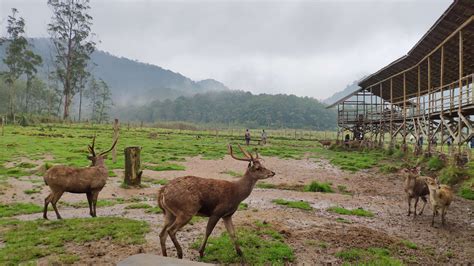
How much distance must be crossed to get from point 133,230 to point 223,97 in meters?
151

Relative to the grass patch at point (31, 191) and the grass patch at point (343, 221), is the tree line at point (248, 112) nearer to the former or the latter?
the grass patch at point (31, 191)

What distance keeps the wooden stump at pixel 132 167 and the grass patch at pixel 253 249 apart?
6934 millimetres

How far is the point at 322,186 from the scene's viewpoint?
1405 centimetres

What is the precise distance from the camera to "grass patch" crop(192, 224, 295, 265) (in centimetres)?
609

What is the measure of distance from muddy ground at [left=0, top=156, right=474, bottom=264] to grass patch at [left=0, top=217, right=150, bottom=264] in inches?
11.3

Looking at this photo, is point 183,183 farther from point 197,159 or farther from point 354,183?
point 197,159

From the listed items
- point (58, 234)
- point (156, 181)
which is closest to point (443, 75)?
point (156, 181)

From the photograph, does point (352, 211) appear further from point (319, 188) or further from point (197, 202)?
point (197, 202)

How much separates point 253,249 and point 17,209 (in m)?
7.47

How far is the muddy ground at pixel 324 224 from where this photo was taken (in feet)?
21.4

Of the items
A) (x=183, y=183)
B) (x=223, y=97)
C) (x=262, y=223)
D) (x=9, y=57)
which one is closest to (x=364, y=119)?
(x=262, y=223)

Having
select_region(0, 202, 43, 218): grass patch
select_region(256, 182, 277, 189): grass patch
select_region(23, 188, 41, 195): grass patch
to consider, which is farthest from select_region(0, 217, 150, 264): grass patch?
select_region(256, 182, 277, 189): grass patch

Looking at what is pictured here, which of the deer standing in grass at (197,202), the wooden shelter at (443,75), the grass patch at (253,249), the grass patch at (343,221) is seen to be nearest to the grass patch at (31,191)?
the deer standing in grass at (197,202)

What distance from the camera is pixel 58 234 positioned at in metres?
7.09
